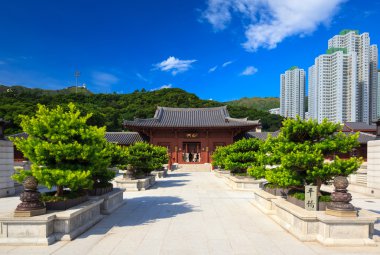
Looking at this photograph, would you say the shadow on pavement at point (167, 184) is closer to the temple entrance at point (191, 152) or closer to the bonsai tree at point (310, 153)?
the bonsai tree at point (310, 153)

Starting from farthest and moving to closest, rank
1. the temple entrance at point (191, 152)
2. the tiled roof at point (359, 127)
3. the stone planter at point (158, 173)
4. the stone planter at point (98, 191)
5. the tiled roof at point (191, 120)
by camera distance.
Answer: the tiled roof at point (359, 127) → the temple entrance at point (191, 152) → the tiled roof at point (191, 120) → the stone planter at point (158, 173) → the stone planter at point (98, 191)

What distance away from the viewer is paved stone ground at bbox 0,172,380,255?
18.0ft

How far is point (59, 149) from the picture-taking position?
6.48 m

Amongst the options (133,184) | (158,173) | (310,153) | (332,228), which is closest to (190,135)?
(158,173)

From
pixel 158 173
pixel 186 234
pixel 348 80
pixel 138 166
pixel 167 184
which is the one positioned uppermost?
pixel 348 80

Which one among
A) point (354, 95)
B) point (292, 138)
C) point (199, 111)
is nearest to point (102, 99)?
point (199, 111)

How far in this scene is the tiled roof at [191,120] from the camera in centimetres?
2860

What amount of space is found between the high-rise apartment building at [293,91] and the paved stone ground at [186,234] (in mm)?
87690

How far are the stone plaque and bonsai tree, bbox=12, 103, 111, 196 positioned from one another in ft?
19.3

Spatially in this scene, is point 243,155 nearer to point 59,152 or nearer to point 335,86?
point 59,152

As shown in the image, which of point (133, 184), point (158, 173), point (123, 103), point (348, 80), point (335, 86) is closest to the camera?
point (133, 184)

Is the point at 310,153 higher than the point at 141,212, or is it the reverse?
the point at 310,153

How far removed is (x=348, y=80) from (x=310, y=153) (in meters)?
69.0

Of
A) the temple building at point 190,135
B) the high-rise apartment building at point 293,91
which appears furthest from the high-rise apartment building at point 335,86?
the temple building at point 190,135
